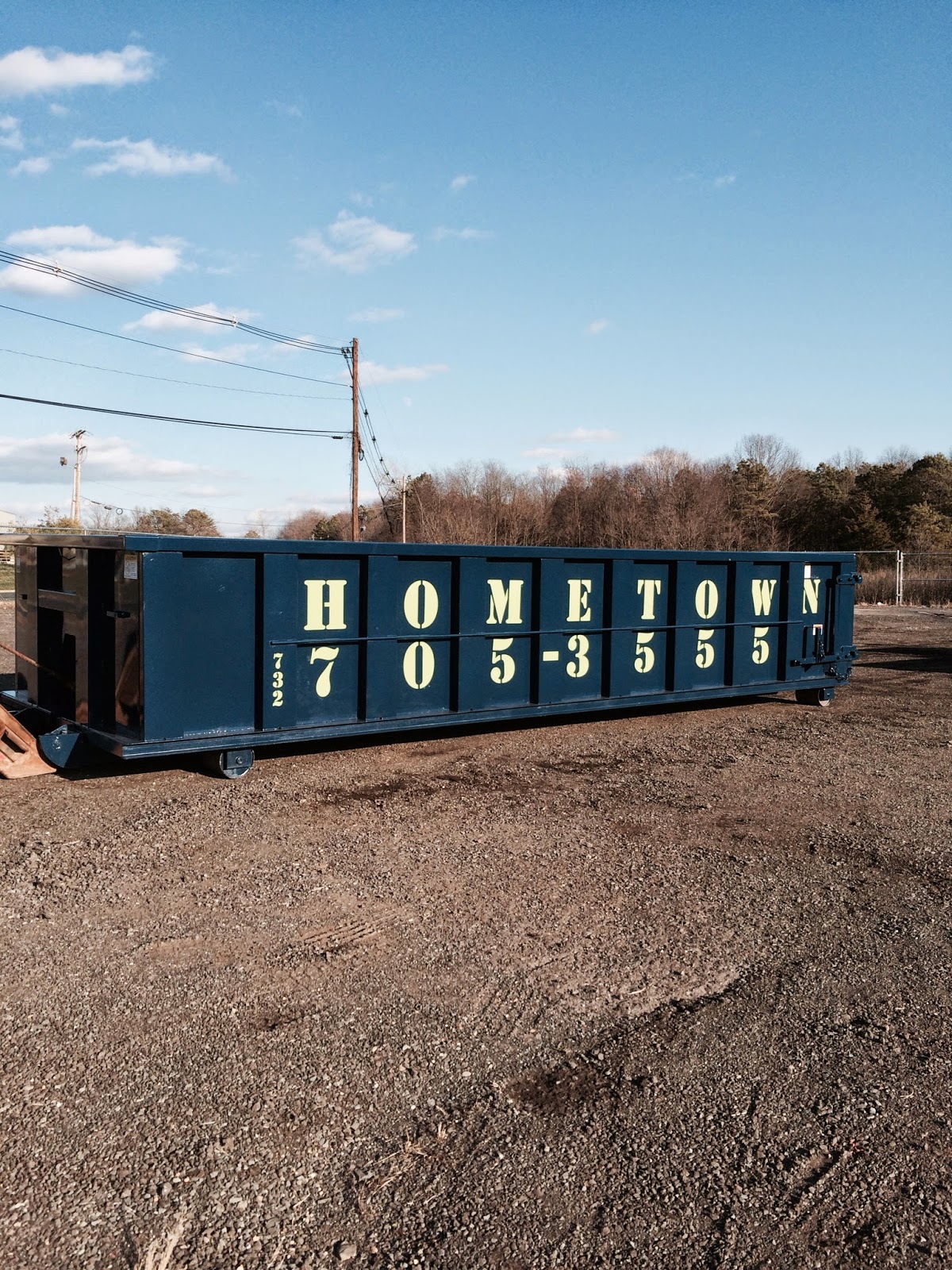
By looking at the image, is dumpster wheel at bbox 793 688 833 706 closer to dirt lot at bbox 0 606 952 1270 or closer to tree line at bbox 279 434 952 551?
dirt lot at bbox 0 606 952 1270

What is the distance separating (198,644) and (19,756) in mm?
1847

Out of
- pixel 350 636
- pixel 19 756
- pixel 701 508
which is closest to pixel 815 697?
pixel 350 636

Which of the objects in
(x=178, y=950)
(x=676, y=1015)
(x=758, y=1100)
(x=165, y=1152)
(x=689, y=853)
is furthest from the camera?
(x=689, y=853)

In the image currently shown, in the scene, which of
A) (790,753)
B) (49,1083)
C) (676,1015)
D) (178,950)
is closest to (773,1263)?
→ (676,1015)

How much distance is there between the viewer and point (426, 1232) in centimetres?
279

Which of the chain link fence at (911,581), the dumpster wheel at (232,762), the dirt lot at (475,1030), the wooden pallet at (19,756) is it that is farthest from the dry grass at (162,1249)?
the chain link fence at (911,581)

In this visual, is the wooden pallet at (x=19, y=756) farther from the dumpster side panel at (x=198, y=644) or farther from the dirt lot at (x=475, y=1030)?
the dumpster side panel at (x=198, y=644)

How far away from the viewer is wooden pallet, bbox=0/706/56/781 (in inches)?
319

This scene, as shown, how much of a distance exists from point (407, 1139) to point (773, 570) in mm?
9847

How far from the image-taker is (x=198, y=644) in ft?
25.5

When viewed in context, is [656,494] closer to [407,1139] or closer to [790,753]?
[790,753]

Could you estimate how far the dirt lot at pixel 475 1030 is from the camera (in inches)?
112

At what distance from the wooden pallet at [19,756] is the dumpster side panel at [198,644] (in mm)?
1324

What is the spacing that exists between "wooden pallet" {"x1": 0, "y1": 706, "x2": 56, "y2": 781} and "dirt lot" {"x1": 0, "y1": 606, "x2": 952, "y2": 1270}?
0.45 meters
